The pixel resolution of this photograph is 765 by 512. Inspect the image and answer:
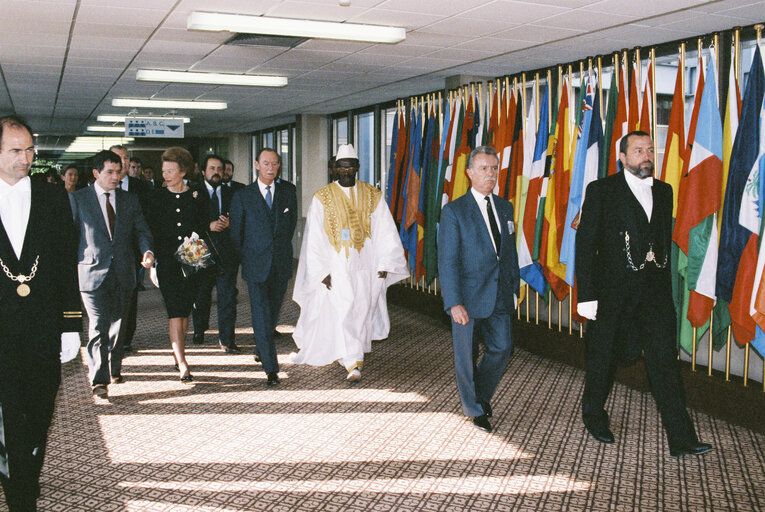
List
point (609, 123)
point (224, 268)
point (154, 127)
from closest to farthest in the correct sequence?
point (609, 123), point (224, 268), point (154, 127)

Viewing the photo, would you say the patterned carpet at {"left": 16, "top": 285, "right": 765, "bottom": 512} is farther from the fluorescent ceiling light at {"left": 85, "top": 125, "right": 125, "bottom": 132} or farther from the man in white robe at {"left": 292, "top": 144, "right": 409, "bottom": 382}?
the fluorescent ceiling light at {"left": 85, "top": 125, "right": 125, "bottom": 132}

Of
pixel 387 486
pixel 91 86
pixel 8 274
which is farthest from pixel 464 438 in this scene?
pixel 91 86

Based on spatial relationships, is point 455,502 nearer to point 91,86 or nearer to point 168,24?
point 168,24

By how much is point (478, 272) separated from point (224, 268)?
117 inches

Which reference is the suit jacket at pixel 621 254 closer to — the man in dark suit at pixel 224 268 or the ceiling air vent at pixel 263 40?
the ceiling air vent at pixel 263 40

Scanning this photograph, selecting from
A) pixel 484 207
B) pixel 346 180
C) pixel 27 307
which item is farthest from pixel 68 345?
pixel 346 180

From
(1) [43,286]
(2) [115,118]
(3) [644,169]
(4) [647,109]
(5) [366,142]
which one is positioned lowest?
(1) [43,286]

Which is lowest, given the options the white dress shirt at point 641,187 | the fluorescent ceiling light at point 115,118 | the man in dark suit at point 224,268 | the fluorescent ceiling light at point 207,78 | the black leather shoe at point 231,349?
the black leather shoe at point 231,349

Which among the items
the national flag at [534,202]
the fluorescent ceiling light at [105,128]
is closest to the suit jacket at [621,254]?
the national flag at [534,202]

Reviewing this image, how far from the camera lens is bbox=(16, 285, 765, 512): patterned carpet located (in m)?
3.50

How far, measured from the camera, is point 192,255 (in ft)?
17.7

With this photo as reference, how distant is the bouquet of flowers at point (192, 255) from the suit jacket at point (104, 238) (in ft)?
0.79

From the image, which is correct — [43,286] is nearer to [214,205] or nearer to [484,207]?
[484,207]

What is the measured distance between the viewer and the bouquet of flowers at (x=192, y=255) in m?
5.40
